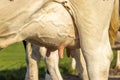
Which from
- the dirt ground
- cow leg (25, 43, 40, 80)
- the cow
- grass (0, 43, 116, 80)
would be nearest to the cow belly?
the cow

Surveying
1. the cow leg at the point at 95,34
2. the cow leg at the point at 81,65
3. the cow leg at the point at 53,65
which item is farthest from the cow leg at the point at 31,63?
the cow leg at the point at 95,34

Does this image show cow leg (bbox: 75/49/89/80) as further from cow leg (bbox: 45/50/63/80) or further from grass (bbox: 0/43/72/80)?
grass (bbox: 0/43/72/80)

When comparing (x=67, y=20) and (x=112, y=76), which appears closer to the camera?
(x=67, y=20)

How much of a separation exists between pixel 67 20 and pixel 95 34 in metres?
0.26

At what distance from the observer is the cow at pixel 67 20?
346cm

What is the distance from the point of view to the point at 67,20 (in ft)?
11.8

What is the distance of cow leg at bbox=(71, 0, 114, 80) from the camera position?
3541 mm

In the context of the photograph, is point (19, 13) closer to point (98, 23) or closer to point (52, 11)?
point (52, 11)

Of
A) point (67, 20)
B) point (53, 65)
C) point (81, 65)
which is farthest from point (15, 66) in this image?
point (67, 20)

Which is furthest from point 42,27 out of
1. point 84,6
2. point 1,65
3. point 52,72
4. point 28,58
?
point 1,65

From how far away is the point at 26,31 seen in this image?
140 inches

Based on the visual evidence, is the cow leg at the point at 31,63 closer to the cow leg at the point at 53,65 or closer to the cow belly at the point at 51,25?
the cow leg at the point at 53,65

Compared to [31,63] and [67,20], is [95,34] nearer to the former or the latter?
[67,20]

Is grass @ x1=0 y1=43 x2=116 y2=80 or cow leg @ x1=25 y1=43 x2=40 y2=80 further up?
cow leg @ x1=25 y1=43 x2=40 y2=80
